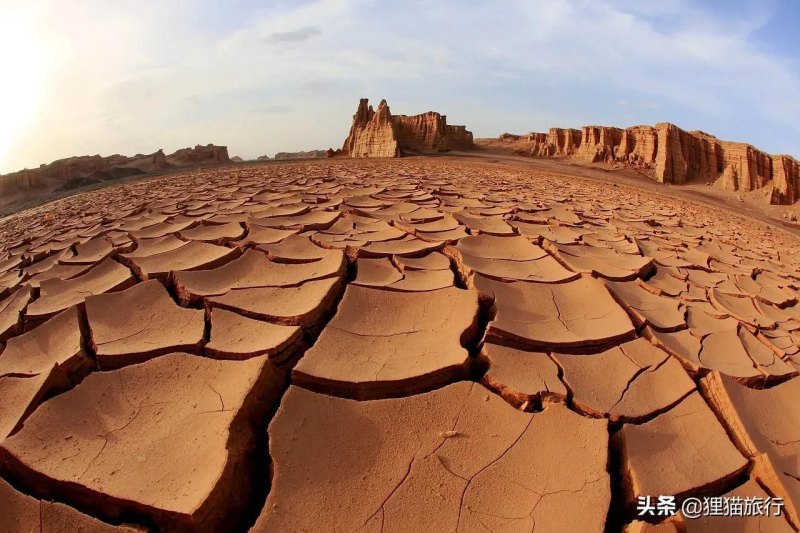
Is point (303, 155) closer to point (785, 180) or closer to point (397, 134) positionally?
point (397, 134)

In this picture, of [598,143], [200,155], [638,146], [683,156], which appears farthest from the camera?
[200,155]

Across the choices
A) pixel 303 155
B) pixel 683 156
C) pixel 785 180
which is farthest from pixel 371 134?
pixel 785 180

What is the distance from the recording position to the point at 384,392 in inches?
50.5

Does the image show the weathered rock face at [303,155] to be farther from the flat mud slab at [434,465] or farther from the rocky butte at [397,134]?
the flat mud slab at [434,465]

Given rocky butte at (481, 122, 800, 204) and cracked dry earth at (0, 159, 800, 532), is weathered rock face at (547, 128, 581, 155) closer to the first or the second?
rocky butte at (481, 122, 800, 204)

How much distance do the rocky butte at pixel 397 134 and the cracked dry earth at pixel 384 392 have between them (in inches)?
626

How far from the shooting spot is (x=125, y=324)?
5.56ft

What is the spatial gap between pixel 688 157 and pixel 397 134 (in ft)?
34.7

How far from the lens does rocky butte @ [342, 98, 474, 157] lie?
1830 centimetres

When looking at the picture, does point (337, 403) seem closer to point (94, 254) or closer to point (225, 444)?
point (225, 444)

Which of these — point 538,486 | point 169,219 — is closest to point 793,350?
point 538,486

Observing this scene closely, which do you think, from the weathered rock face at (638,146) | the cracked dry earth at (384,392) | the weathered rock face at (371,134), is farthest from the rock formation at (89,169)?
the cracked dry earth at (384,392)

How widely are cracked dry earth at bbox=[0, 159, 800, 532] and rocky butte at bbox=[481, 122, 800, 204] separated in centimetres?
1337

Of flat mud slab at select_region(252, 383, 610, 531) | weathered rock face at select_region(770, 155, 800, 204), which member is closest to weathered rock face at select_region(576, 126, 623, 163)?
weathered rock face at select_region(770, 155, 800, 204)
